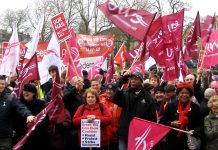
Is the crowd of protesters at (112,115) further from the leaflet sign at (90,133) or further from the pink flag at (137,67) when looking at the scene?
the pink flag at (137,67)

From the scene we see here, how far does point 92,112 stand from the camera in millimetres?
6805

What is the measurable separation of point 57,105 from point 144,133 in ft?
4.31

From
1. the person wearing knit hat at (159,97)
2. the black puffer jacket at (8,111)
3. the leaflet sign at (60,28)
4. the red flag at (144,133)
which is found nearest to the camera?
the red flag at (144,133)

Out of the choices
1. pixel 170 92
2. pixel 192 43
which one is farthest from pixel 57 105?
pixel 192 43

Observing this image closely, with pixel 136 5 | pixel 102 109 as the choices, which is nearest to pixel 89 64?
pixel 102 109

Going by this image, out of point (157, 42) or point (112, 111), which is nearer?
point (112, 111)

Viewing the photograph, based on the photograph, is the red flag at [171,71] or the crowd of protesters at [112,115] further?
the red flag at [171,71]

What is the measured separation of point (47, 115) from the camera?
Answer: 6.22 metres

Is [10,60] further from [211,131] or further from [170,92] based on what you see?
[211,131]

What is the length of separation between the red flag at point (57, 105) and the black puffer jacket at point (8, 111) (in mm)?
355

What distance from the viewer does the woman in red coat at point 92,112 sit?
674cm

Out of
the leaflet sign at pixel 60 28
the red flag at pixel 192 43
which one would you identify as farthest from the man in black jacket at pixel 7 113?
the red flag at pixel 192 43

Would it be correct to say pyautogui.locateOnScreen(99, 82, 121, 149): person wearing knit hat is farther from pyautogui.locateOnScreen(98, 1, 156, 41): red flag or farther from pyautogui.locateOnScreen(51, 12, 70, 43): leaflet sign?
pyautogui.locateOnScreen(51, 12, 70, 43): leaflet sign

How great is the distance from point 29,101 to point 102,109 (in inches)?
44.3
